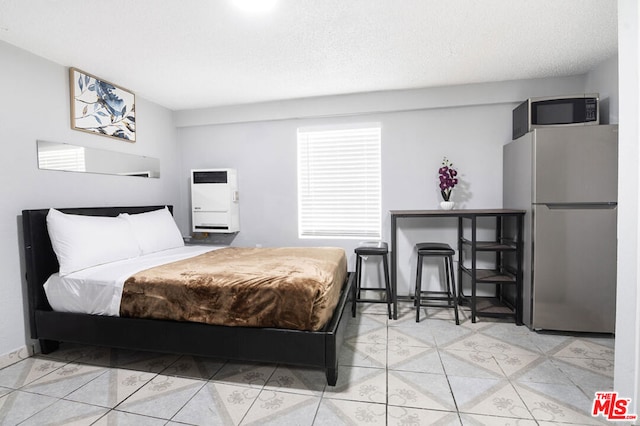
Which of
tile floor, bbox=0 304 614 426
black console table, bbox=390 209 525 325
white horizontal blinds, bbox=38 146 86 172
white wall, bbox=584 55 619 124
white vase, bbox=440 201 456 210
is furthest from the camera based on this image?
white vase, bbox=440 201 456 210

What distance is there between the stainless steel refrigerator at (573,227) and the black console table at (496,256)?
18cm

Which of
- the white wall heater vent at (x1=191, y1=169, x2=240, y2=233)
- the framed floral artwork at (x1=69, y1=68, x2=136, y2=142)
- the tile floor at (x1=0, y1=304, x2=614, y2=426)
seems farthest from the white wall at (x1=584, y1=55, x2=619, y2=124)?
the framed floral artwork at (x1=69, y1=68, x2=136, y2=142)

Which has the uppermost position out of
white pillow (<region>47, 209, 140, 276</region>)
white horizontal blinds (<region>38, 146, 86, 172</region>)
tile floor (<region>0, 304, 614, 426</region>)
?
white horizontal blinds (<region>38, 146, 86, 172</region>)

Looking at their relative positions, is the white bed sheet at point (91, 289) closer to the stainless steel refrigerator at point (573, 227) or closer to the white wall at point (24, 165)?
the white wall at point (24, 165)

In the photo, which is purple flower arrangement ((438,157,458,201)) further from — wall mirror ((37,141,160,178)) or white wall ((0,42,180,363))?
white wall ((0,42,180,363))

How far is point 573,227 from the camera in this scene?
2.44 metres

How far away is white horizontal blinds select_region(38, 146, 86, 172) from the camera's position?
238 cm

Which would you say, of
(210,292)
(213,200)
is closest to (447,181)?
(210,292)

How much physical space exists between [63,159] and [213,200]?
59.3 inches

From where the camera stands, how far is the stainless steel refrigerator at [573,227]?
7.82 ft

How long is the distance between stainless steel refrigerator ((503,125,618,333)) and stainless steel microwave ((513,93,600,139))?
258mm

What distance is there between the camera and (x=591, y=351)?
2.23 m

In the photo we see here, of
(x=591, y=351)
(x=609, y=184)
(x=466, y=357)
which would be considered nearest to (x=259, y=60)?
(x=466, y=357)

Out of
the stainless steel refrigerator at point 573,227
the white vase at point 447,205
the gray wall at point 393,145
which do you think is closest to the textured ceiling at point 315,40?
the gray wall at point 393,145
